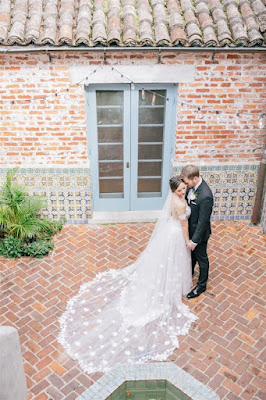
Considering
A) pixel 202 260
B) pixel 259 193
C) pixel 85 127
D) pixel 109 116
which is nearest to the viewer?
pixel 202 260

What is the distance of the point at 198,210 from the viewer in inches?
232

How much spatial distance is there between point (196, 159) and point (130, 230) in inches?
69.2

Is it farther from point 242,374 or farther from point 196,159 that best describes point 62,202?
point 242,374

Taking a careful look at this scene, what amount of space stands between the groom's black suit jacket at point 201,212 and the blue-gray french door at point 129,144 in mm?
2104

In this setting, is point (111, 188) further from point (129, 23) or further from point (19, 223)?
point (129, 23)

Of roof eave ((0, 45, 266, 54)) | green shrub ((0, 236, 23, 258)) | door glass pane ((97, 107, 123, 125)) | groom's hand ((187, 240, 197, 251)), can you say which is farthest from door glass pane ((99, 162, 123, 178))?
groom's hand ((187, 240, 197, 251))

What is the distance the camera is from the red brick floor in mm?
5250

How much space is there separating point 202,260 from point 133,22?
12.4ft

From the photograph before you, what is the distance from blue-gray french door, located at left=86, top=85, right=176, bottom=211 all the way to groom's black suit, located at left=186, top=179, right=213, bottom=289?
2083 millimetres

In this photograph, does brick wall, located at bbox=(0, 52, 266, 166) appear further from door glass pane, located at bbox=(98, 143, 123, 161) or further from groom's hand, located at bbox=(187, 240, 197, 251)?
groom's hand, located at bbox=(187, 240, 197, 251)

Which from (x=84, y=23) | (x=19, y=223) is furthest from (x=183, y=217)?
(x=84, y=23)

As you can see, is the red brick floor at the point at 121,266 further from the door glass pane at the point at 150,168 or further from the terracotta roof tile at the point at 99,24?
the terracotta roof tile at the point at 99,24

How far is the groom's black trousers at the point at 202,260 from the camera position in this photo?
243 inches

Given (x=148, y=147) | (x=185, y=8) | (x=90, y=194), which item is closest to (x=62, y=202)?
(x=90, y=194)
